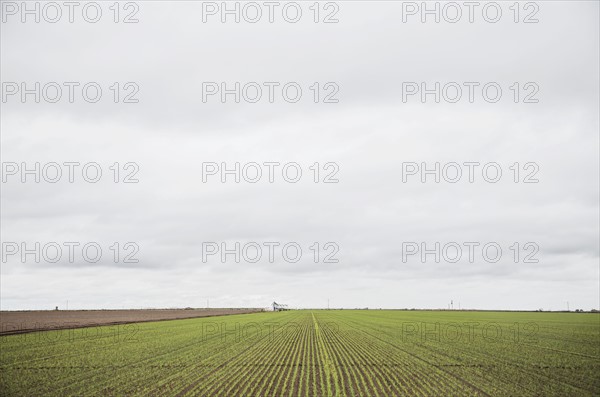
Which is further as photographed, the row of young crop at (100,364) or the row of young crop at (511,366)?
the row of young crop at (511,366)

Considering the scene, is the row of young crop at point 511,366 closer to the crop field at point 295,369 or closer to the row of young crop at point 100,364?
the crop field at point 295,369

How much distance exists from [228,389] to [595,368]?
20162 millimetres

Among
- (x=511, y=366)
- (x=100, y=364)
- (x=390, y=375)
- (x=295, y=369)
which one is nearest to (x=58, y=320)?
(x=100, y=364)

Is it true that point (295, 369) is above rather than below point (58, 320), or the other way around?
above

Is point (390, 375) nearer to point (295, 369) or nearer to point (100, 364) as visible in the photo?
point (295, 369)

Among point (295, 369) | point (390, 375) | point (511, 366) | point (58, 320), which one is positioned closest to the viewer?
point (390, 375)

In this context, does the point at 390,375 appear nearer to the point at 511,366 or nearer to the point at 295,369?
the point at 295,369

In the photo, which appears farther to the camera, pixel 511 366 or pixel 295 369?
pixel 511 366

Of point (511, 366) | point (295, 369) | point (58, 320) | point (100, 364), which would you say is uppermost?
point (100, 364)

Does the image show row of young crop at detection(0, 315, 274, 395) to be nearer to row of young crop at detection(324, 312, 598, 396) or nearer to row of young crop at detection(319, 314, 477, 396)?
row of young crop at detection(319, 314, 477, 396)

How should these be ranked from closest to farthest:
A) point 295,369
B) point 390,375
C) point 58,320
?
point 390,375 < point 295,369 < point 58,320

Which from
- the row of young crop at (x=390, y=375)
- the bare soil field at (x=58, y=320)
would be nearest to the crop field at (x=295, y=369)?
the row of young crop at (x=390, y=375)

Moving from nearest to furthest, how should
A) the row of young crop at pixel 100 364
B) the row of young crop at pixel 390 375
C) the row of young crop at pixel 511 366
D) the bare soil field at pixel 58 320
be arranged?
1. the row of young crop at pixel 390 375
2. the row of young crop at pixel 100 364
3. the row of young crop at pixel 511 366
4. the bare soil field at pixel 58 320

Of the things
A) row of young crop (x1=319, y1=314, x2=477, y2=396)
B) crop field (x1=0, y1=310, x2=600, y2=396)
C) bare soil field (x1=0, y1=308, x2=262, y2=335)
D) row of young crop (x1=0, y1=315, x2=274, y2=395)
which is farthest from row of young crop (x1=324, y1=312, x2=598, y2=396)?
bare soil field (x1=0, y1=308, x2=262, y2=335)
